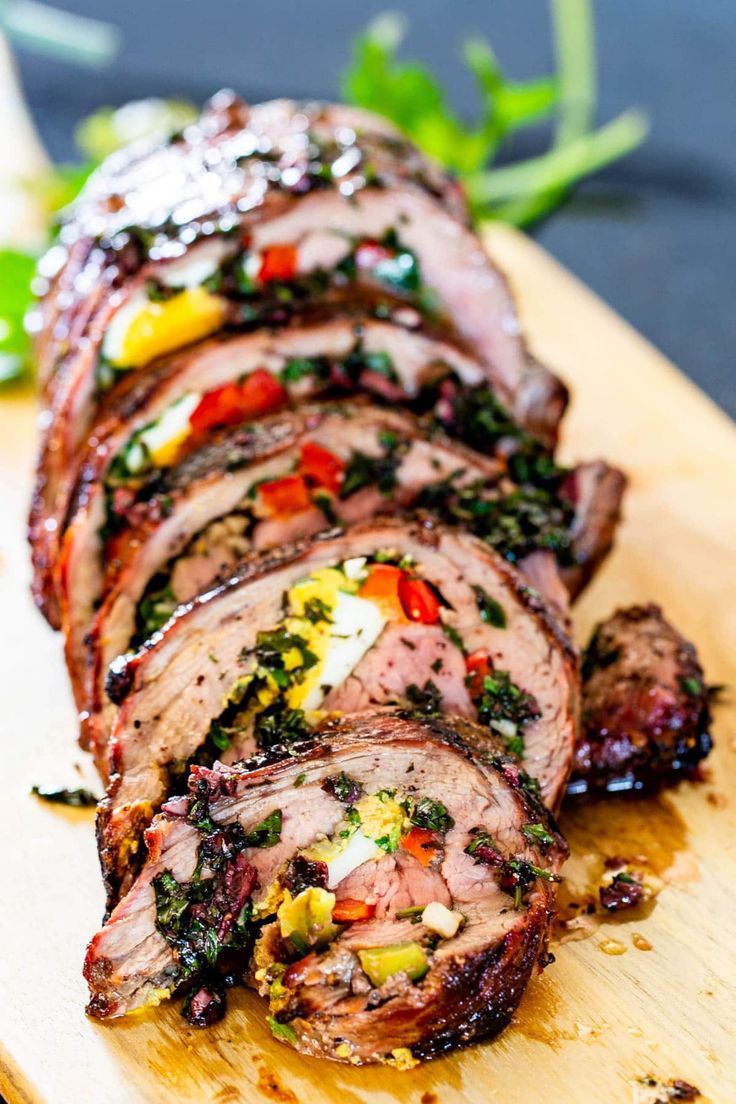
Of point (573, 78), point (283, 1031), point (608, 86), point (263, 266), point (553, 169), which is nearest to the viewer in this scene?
point (283, 1031)

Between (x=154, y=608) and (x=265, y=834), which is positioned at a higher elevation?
(x=154, y=608)

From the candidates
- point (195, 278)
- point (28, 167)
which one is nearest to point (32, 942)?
point (195, 278)

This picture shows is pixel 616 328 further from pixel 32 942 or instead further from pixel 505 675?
pixel 32 942

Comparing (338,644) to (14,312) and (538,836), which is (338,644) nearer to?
(538,836)

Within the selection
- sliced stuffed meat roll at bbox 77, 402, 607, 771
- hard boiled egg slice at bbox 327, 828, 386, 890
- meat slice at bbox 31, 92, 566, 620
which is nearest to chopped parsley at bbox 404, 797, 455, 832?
hard boiled egg slice at bbox 327, 828, 386, 890

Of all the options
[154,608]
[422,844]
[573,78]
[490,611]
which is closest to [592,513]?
[490,611]
